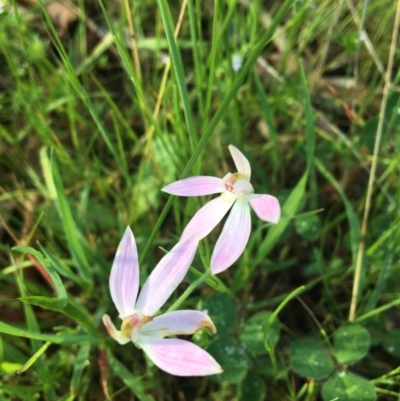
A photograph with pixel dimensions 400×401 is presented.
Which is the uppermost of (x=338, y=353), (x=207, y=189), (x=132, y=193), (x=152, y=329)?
(x=207, y=189)

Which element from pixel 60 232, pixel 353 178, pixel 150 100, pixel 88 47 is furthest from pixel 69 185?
pixel 353 178

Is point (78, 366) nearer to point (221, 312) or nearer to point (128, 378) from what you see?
point (128, 378)

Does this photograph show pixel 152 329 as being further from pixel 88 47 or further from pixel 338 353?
pixel 88 47

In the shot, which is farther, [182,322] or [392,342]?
[392,342]

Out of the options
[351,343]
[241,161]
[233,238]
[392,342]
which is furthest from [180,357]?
[392,342]

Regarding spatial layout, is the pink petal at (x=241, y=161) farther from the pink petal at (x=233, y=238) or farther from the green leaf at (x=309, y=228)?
the green leaf at (x=309, y=228)

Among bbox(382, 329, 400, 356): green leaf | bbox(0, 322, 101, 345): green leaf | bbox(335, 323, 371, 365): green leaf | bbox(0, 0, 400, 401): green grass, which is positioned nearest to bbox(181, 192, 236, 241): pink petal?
bbox(0, 0, 400, 401): green grass

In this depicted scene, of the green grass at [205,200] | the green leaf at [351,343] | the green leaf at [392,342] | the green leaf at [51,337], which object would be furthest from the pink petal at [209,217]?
the green leaf at [392,342]
